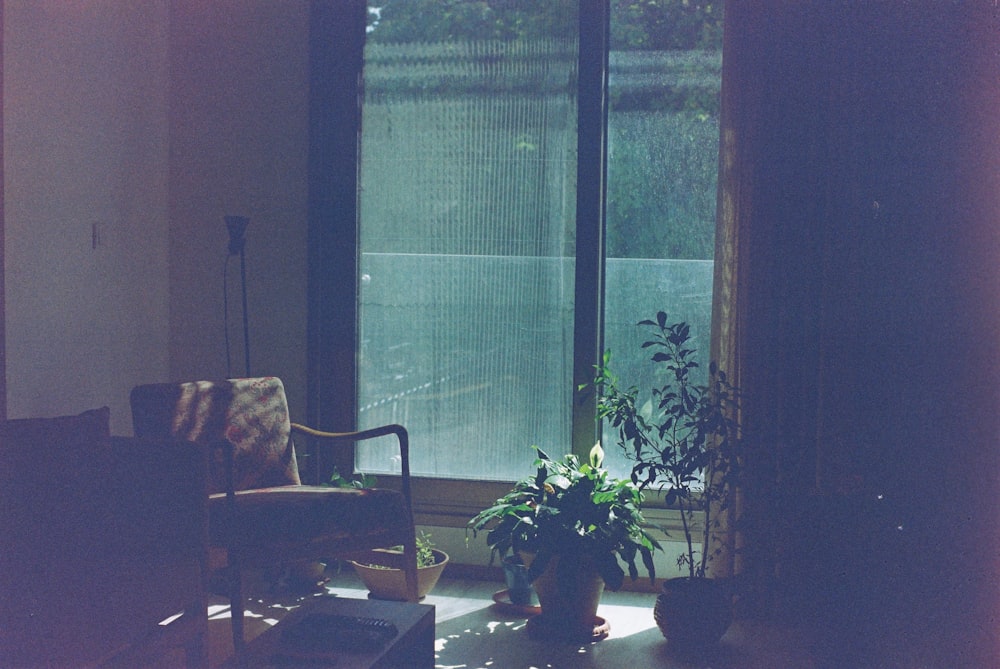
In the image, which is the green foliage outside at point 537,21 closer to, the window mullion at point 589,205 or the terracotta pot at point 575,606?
the window mullion at point 589,205

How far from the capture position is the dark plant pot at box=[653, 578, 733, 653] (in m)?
3.01

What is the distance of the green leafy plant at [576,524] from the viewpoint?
3080 millimetres

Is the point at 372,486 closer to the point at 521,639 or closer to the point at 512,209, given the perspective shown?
the point at 521,639

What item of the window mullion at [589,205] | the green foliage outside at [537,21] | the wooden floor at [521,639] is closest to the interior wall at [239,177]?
the green foliage outside at [537,21]

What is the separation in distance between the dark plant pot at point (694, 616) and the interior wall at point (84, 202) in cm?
222

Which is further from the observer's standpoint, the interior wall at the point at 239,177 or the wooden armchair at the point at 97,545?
the interior wall at the point at 239,177

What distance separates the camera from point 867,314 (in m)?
3.01

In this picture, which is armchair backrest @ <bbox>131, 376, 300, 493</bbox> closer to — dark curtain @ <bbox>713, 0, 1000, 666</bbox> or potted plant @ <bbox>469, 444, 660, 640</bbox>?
potted plant @ <bbox>469, 444, 660, 640</bbox>

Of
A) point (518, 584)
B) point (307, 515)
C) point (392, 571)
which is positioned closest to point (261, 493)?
point (307, 515)

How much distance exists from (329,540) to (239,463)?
0.47 metres

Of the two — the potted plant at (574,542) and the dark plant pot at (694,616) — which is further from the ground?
the potted plant at (574,542)

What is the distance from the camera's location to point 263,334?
401 cm

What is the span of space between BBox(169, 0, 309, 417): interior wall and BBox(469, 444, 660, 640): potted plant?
1.28 meters

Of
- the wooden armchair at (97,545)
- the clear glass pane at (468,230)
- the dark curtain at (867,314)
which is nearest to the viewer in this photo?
the wooden armchair at (97,545)
